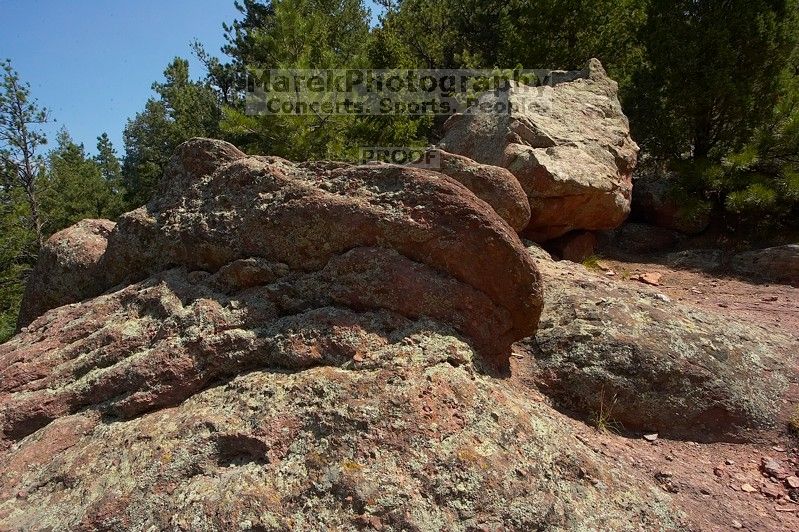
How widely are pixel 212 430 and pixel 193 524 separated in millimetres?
589

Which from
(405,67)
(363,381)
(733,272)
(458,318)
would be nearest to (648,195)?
(733,272)

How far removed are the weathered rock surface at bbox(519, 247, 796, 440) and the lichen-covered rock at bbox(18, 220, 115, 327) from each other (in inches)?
173

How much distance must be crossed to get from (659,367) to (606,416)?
0.65m

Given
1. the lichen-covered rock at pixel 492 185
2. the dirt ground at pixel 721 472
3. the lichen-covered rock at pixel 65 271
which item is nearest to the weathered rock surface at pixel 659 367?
the dirt ground at pixel 721 472

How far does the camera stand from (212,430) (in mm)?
3396

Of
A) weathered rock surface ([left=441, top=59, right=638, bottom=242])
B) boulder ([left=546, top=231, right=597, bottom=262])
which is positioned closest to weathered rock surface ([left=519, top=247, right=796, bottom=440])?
weathered rock surface ([left=441, top=59, right=638, bottom=242])

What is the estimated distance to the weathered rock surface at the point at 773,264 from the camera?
9.17m

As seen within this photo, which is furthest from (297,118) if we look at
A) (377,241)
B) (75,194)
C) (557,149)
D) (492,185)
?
(75,194)

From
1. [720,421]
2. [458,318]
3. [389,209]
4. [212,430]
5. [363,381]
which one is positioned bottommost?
[720,421]

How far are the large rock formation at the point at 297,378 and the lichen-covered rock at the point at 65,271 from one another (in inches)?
23.0

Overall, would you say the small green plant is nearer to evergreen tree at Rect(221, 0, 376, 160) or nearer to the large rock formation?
the large rock formation

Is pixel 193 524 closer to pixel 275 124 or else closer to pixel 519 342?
pixel 519 342

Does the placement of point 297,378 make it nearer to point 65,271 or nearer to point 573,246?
point 65,271

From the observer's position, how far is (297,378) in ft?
11.9
